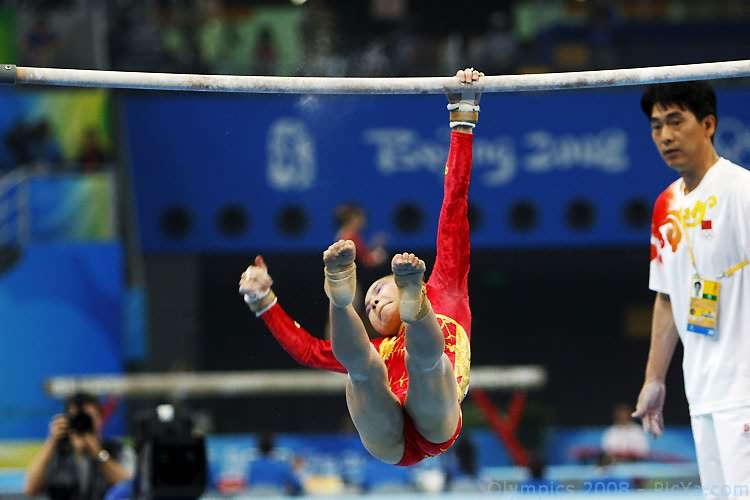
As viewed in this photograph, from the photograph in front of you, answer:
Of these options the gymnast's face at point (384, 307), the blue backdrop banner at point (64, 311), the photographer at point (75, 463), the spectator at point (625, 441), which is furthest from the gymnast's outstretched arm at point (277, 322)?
the blue backdrop banner at point (64, 311)

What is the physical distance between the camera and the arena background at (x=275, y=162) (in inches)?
492

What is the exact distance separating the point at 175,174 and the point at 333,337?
29.0 feet

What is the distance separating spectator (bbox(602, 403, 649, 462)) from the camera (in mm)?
10720

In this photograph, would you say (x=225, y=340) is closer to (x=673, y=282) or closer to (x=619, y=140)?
(x=619, y=140)

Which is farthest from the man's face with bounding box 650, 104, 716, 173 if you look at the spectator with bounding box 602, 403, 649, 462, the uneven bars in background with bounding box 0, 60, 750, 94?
the spectator with bounding box 602, 403, 649, 462

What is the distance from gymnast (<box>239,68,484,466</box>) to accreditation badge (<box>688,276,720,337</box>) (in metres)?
0.89

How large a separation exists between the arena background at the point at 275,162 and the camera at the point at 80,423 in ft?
17.2

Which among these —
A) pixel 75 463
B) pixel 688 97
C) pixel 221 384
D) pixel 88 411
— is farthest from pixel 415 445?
pixel 221 384

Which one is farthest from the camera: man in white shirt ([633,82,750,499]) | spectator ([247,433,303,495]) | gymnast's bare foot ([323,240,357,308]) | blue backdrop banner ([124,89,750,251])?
blue backdrop banner ([124,89,750,251])

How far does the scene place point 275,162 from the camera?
13.0 metres

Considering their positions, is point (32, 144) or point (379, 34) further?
point (379, 34)

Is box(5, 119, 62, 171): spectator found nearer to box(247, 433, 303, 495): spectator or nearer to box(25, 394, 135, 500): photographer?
box(247, 433, 303, 495): spectator

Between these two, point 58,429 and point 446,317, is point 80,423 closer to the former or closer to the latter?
point 58,429

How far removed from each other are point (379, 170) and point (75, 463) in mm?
6796
